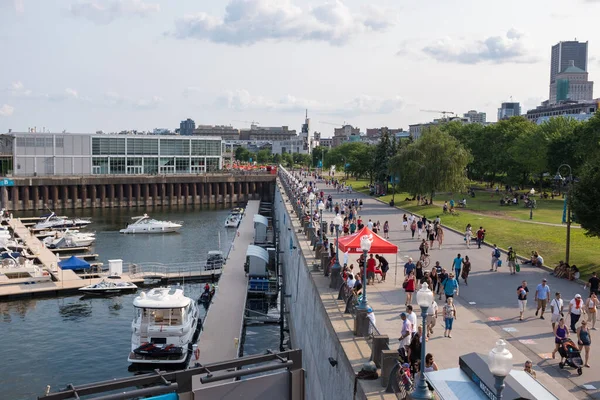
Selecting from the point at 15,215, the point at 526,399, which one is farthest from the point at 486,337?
the point at 15,215

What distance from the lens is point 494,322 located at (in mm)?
20141

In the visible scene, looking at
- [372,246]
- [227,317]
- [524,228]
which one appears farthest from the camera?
[524,228]

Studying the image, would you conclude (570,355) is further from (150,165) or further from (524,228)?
(150,165)

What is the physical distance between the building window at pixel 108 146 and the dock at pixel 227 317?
74437mm

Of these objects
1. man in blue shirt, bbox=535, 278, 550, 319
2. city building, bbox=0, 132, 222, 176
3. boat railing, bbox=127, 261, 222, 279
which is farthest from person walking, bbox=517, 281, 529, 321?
city building, bbox=0, 132, 222, 176

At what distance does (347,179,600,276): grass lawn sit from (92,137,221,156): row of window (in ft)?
207

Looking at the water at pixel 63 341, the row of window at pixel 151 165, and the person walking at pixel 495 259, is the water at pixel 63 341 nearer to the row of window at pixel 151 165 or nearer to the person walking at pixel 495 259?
the person walking at pixel 495 259

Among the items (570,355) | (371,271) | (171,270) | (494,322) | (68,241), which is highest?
(371,271)

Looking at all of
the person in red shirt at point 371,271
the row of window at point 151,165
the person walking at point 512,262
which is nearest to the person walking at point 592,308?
the person in red shirt at point 371,271

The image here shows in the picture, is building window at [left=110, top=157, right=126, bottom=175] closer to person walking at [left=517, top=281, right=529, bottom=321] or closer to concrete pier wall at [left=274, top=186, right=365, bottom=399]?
concrete pier wall at [left=274, top=186, right=365, bottom=399]

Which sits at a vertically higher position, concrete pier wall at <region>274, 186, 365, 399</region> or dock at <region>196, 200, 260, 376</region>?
concrete pier wall at <region>274, 186, 365, 399</region>

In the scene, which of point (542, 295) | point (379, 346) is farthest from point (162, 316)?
point (379, 346)

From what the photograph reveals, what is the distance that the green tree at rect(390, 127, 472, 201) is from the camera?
6475 centimetres

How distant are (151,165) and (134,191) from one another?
2023cm
